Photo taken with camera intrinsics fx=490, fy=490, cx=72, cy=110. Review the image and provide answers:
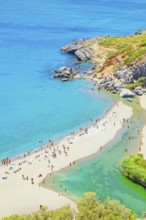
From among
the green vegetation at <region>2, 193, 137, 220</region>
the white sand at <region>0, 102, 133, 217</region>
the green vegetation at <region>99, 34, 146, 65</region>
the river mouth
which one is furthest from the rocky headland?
the green vegetation at <region>2, 193, 137, 220</region>

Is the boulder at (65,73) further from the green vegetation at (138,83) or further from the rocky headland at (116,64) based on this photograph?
the green vegetation at (138,83)

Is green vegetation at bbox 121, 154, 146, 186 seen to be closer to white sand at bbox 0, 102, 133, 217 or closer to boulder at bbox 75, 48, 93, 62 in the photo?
white sand at bbox 0, 102, 133, 217

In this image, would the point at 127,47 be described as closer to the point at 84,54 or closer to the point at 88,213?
the point at 84,54

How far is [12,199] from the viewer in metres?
62.5

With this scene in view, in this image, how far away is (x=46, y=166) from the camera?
238 feet

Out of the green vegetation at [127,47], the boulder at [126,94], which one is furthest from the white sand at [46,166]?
the green vegetation at [127,47]

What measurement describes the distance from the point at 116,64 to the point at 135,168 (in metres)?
55.6

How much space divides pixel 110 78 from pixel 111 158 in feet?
129

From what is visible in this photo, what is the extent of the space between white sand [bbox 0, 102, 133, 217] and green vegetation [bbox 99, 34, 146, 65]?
80.7 feet

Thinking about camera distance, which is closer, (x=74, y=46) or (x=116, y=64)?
(x=116, y=64)

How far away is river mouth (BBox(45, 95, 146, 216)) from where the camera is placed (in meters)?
64.8

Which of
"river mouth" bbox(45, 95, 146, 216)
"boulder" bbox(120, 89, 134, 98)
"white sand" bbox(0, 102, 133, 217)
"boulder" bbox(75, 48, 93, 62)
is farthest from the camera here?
"boulder" bbox(75, 48, 93, 62)

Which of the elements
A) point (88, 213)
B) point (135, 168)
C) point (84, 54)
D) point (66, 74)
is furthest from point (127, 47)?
point (88, 213)

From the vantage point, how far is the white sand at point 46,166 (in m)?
61.8
